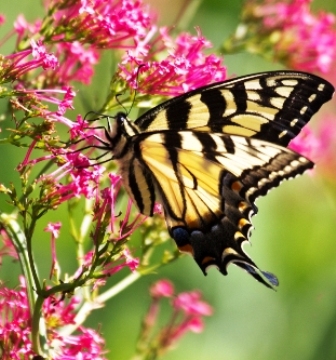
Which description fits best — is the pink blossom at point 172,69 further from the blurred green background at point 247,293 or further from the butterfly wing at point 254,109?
the blurred green background at point 247,293

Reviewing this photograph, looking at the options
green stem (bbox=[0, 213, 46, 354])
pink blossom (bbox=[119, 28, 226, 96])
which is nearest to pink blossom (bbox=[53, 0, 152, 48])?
pink blossom (bbox=[119, 28, 226, 96])

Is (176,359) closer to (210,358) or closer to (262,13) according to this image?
(210,358)

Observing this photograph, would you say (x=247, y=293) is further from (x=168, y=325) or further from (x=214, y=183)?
(x=214, y=183)

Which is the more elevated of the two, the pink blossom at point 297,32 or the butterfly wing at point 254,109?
the pink blossom at point 297,32

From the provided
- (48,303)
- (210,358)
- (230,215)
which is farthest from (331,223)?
(48,303)

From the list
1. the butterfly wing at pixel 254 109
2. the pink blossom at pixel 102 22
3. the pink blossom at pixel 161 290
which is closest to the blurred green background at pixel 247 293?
the pink blossom at pixel 161 290

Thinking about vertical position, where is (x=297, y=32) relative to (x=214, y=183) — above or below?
above

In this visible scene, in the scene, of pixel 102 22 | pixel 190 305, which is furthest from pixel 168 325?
pixel 102 22
